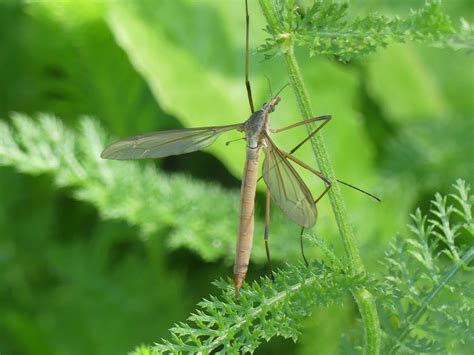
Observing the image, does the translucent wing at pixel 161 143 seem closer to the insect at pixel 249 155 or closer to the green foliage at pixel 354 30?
the insect at pixel 249 155

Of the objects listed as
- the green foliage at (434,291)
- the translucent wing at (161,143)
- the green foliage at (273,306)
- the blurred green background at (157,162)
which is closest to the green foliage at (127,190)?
the blurred green background at (157,162)

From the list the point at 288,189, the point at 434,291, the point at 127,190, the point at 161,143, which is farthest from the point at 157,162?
Answer: the point at 434,291

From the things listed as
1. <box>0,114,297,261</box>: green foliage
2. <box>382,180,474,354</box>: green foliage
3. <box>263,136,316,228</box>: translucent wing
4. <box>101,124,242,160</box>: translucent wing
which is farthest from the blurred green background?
<box>382,180,474,354</box>: green foliage

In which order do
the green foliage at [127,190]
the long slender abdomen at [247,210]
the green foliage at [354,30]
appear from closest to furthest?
the green foliage at [354,30], the long slender abdomen at [247,210], the green foliage at [127,190]

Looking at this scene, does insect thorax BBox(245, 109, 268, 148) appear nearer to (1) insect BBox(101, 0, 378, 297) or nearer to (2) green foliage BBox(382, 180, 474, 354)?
(1) insect BBox(101, 0, 378, 297)

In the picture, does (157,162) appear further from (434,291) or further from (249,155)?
(434,291)

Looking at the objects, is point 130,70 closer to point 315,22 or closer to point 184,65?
point 184,65

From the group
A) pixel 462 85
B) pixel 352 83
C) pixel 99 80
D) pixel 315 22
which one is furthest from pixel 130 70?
pixel 315 22
